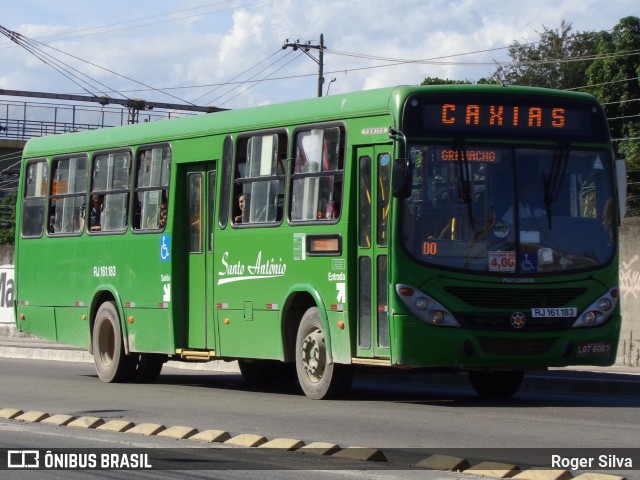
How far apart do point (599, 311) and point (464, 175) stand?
81.1 inches

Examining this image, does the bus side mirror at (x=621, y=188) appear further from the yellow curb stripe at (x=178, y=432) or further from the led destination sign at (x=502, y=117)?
the yellow curb stripe at (x=178, y=432)

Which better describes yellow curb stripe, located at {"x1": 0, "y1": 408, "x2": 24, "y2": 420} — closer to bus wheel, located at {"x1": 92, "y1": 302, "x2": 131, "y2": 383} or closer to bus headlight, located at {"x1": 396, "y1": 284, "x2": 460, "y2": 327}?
bus headlight, located at {"x1": 396, "y1": 284, "x2": 460, "y2": 327}

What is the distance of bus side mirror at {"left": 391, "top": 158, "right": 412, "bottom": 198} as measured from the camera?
45.2ft

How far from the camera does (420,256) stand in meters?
14.1

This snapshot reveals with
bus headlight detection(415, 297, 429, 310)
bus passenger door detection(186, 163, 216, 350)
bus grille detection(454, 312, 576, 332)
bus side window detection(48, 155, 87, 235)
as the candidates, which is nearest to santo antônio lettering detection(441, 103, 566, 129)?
bus headlight detection(415, 297, 429, 310)

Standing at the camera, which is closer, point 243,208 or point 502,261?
point 502,261

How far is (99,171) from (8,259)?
55.7 ft

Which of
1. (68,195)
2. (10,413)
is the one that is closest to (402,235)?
(10,413)

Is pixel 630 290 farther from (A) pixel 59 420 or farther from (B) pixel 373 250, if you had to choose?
(A) pixel 59 420

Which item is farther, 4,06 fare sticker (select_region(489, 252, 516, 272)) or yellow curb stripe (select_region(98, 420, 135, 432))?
4,06 fare sticker (select_region(489, 252, 516, 272))

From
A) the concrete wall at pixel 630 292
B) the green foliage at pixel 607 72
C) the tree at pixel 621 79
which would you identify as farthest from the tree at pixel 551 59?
the concrete wall at pixel 630 292

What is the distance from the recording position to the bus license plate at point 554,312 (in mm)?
14284

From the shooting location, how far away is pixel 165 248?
1825cm

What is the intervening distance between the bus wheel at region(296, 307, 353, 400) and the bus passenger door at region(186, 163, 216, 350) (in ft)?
7.06
